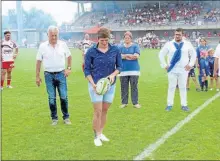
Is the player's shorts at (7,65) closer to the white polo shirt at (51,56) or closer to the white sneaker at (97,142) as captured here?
the white polo shirt at (51,56)

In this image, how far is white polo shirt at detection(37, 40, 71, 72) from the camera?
24.5 feet

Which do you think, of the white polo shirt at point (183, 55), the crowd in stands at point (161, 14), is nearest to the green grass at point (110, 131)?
the white polo shirt at point (183, 55)

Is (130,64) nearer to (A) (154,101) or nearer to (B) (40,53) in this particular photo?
(A) (154,101)

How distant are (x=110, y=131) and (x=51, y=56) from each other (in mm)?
1804

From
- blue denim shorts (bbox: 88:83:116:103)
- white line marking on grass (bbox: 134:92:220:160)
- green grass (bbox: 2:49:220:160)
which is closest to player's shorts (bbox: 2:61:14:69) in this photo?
green grass (bbox: 2:49:220:160)

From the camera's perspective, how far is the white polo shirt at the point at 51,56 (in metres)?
7.45

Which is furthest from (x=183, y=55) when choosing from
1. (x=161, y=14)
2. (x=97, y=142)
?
(x=161, y=14)

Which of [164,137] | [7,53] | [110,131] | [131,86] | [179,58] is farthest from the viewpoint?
[7,53]

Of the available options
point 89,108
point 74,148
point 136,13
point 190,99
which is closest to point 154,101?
point 190,99

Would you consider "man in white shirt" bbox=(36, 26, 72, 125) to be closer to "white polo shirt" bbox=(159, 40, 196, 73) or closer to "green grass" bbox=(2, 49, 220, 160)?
"green grass" bbox=(2, 49, 220, 160)

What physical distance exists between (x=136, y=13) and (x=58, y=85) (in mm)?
57453

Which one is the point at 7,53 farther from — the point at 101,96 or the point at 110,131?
the point at 101,96

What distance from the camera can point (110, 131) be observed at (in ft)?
23.7

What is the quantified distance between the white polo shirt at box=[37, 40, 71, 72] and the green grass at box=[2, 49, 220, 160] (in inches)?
45.8
